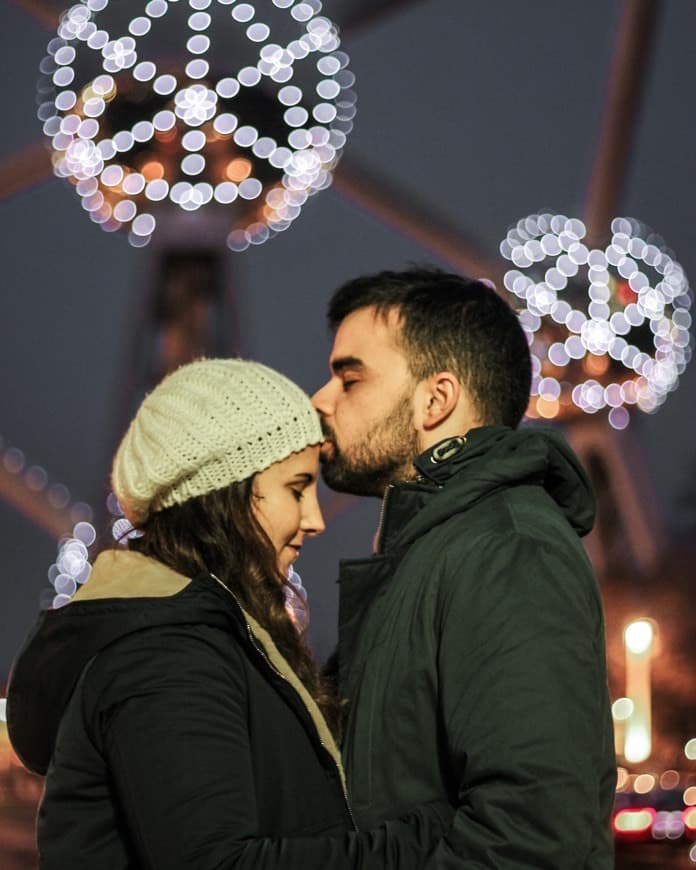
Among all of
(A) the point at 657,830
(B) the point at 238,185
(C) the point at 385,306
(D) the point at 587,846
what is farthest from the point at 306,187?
(D) the point at 587,846

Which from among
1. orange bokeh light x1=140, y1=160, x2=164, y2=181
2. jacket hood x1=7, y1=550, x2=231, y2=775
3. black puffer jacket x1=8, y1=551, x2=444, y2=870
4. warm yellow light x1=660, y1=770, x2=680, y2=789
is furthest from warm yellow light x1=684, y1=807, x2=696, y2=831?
orange bokeh light x1=140, y1=160, x2=164, y2=181

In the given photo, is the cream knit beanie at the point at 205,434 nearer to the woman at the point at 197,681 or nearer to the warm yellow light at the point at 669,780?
the woman at the point at 197,681

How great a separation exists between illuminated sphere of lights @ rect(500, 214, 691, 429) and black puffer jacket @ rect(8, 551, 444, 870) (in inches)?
674

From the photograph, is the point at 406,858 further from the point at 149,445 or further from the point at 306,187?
the point at 306,187

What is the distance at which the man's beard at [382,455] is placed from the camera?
10.2ft

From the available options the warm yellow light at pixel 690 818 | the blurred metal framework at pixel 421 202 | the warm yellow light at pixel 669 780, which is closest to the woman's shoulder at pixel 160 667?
the warm yellow light at pixel 690 818

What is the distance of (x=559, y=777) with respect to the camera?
2199 mm

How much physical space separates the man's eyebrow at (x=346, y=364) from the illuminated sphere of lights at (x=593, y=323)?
15985 mm

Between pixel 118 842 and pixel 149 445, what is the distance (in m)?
0.70

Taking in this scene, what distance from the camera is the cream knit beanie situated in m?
2.42

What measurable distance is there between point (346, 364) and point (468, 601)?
0.99 meters

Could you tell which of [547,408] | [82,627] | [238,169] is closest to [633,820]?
[82,627]

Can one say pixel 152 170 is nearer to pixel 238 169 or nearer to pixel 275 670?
pixel 238 169

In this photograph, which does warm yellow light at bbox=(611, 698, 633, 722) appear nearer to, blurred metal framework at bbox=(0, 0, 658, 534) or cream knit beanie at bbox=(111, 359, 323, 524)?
blurred metal framework at bbox=(0, 0, 658, 534)
